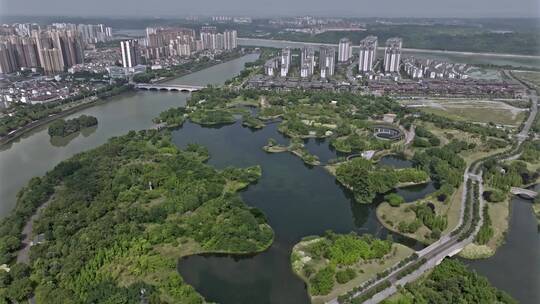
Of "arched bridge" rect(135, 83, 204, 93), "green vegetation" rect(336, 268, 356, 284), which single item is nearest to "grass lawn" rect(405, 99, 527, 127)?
"green vegetation" rect(336, 268, 356, 284)

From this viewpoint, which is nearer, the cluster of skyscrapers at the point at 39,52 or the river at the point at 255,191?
the river at the point at 255,191

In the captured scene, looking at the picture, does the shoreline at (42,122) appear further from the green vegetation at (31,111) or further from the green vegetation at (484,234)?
the green vegetation at (484,234)

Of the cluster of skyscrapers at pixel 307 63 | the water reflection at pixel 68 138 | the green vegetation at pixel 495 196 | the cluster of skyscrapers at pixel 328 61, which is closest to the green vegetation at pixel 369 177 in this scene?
the green vegetation at pixel 495 196

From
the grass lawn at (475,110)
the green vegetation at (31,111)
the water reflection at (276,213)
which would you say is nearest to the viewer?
the water reflection at (276,213)

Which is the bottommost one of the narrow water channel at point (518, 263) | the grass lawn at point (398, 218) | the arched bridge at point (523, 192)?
the narrow water channel at point (518, 263)

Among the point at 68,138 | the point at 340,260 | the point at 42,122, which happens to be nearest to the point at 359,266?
the point at 340,260

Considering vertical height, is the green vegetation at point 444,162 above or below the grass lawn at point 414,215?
above

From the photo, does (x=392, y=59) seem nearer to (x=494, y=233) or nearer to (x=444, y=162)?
(x=444, y=162)

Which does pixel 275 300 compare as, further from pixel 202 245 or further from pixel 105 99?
pixel 105 99
